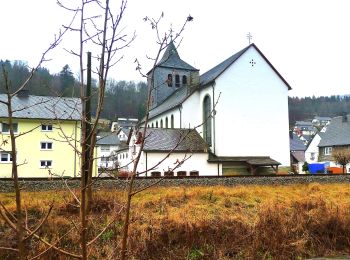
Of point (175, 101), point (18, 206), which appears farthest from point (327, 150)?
point (18, 206)

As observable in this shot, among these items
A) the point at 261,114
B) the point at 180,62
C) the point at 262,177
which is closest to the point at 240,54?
the point at 261,114

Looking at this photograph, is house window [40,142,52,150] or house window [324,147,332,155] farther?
house window [324,147,332,155]

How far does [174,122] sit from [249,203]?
A: 2690 centimetres

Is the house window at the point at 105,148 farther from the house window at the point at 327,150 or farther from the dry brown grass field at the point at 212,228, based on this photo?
the dry brown grass field at the point at 212,228

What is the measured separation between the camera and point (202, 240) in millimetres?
13609

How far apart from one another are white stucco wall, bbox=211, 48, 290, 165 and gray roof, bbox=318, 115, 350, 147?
22807 millimetres

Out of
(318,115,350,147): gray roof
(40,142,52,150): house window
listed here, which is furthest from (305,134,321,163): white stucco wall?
(40,142,52,150): house window

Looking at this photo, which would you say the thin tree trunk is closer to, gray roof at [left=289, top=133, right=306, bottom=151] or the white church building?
the white church building

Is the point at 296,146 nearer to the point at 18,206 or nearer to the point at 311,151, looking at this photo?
the point at 311,151

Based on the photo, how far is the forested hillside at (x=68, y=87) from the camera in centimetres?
235

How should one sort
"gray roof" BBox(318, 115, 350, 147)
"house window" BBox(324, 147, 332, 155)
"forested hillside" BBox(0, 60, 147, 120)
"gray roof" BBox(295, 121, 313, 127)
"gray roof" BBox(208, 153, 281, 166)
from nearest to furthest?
1. "forested hillside" BBox(0, 60, 147, 120)
2. "gray roof" BBox(208, 153, 281, 166)
3. "gray roof" BBox(318, 115, 350, 147)
4. "house window" BBox(324, 147, 332, 155)
5. "gray roof" BBox(295, 121, 313, 127)

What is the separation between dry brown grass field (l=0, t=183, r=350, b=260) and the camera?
1282 centimetres

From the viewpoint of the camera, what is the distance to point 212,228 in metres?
14.0

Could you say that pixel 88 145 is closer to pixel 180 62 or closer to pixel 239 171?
pixel 239 171
